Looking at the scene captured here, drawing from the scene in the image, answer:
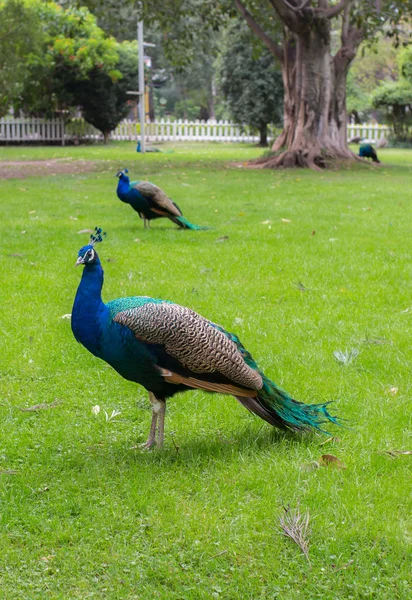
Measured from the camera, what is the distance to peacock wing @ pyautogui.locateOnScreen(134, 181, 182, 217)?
9.29 m

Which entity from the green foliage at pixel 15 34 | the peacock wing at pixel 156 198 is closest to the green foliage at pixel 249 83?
the green foliage at pixel 15 34

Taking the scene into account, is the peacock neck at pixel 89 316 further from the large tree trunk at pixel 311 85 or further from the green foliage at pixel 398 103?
the green foliage at pixel 398 103

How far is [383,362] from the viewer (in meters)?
4.90

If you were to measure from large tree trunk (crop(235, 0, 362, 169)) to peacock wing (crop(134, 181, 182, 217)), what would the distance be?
9.55 metres

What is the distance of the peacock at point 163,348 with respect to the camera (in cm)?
357

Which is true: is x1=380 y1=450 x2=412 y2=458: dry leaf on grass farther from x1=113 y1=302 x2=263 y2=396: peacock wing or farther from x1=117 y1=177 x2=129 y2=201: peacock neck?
x1=117 y1=177 x2=129 y2=201: peacock neck

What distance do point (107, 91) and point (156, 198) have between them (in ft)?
75.6

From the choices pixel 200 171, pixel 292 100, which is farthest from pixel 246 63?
pixel 200 171

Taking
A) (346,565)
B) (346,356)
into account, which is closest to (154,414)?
(346,565)

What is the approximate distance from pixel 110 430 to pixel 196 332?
2.76ft

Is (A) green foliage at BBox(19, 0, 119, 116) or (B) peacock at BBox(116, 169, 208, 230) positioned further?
(A) green foliage at BBox(19, 0, 119, 116)

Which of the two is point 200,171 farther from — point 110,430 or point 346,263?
point 110,430

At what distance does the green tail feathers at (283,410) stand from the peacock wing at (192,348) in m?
0.07


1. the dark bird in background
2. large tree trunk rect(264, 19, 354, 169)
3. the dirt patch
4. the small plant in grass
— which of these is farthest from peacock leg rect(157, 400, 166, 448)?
the dark bird in background
